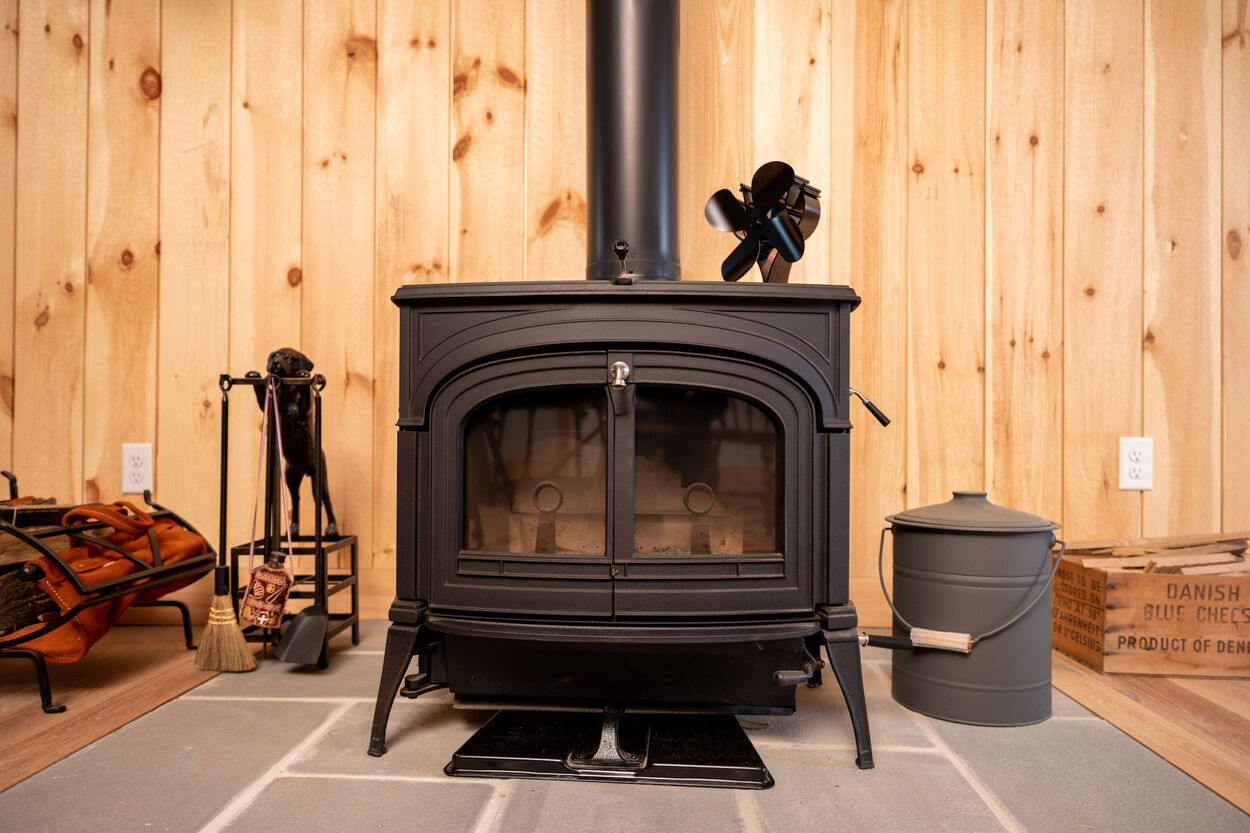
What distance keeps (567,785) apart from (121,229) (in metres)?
1.74

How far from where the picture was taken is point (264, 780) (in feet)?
3.47

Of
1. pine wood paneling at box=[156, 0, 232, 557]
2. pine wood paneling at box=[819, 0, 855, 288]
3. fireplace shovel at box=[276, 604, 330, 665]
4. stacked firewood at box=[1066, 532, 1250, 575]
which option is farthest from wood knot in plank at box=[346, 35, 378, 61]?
stacked firewood at box=[1066, 532, 1250, 575]

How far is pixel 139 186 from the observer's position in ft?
6.09

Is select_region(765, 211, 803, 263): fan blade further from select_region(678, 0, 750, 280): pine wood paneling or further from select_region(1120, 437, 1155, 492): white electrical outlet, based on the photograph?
select_region(1120, 437, 1155, 492): white electrical outlet

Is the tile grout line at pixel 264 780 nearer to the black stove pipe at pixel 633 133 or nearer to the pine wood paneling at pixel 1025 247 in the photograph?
the black stove pipe at pixel 633 133

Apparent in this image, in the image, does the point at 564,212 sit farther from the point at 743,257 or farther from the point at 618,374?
the point at 618,374

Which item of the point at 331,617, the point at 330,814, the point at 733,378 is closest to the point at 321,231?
the point at 331,617

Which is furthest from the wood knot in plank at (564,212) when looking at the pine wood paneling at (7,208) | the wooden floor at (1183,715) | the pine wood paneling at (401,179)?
the wooden floor at (1183,715)

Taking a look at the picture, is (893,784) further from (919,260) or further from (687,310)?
(919,260)

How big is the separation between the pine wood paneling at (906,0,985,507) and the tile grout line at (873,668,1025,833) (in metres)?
0.63

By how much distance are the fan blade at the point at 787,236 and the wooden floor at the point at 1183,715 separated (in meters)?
0.99

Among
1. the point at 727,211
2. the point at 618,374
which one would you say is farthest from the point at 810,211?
the point at 618,374

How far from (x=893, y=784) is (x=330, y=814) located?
0.78 metres

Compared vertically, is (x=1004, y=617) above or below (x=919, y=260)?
below
